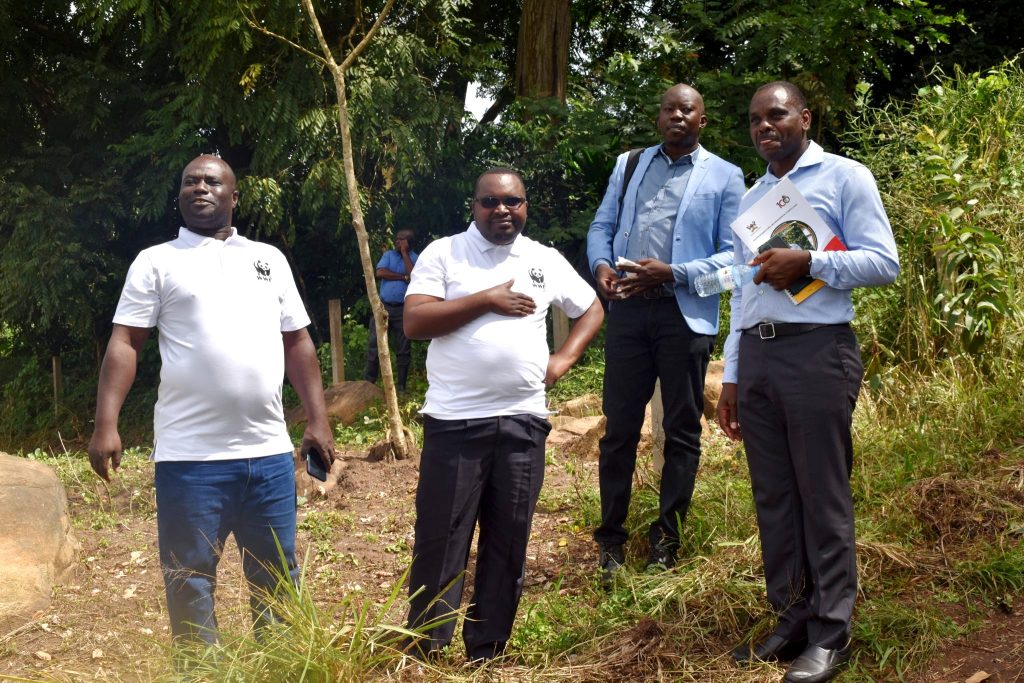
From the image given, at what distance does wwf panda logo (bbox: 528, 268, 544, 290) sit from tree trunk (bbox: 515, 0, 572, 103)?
8.31m

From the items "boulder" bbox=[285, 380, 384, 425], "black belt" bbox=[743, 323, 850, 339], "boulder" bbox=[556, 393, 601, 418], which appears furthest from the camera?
"boulder" bbox=[285, 380, 384, 425]

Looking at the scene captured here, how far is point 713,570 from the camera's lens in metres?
4.41

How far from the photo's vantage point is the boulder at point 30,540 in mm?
5160

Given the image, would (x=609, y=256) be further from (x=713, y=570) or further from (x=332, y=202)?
(x=332, y=202)

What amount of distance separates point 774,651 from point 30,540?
12.2 ft

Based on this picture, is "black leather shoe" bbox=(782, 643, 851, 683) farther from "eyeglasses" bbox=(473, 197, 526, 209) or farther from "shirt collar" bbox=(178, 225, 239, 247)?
"shirt collar" bbox=(178, 225, 239, 247)

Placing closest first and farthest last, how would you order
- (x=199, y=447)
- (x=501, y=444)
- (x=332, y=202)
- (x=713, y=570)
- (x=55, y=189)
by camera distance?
1. (x=199, y=447)
2. (x=501, y=444)
3. (x=713, y=570)
4. (x=332, y=202)
5. (x=55, y=189)

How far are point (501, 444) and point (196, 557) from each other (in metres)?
1.09

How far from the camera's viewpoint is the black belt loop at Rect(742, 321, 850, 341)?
3.60 m

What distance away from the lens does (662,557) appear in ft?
15.4

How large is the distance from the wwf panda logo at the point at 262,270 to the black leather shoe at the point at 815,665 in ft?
7.28

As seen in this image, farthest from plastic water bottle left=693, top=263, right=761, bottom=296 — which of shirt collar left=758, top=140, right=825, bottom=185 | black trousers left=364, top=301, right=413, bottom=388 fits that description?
black trousers left=364, top=301, right=413, bottom=388

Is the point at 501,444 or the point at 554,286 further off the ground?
the point at 554,286

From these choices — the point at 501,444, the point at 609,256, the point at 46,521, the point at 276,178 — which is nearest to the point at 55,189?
the point at 276,178
